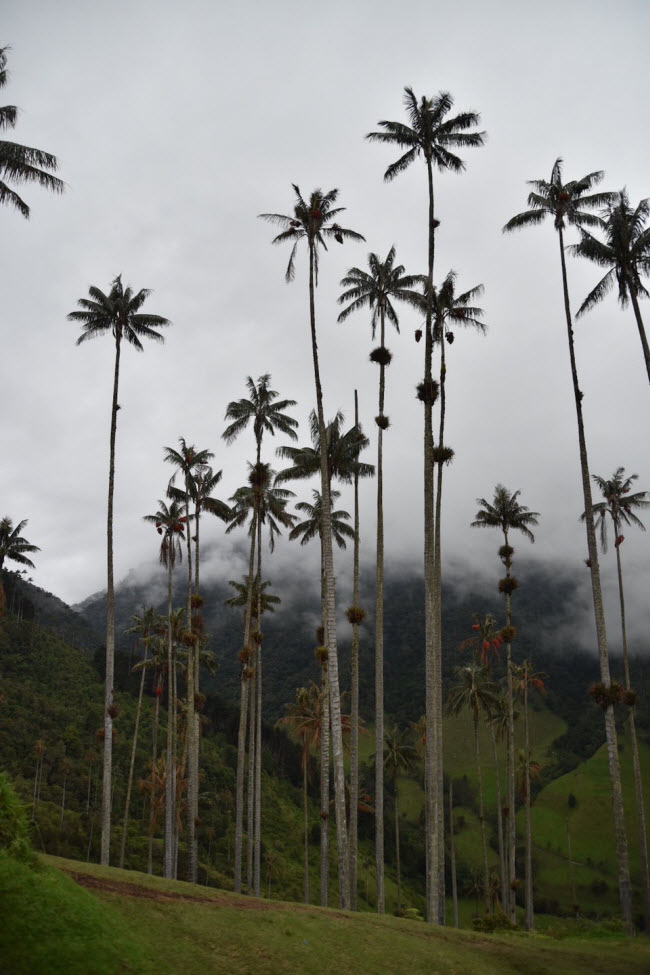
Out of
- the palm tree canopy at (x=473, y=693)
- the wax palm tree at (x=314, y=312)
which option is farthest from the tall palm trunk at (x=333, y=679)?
the palm tree canopy at (x=473, y=693)

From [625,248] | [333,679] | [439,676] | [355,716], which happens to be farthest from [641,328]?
[355,716]

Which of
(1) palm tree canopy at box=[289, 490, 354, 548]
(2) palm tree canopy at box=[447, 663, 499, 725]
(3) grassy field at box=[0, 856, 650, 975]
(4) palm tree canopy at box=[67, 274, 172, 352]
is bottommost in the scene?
(3) grassy field at box=[0, 856, 650, 975]

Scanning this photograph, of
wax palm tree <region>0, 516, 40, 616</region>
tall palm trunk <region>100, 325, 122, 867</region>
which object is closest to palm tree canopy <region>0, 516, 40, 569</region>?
wax palm tree <region>0, 516, 40, 616</region>

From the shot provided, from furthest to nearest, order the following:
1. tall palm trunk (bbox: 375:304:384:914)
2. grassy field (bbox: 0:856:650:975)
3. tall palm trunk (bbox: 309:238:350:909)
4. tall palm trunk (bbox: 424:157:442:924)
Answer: tall palm trunk (bbox: 375:304:384:914)
tall palm trunk (bbox: 309:238:350:909)
tall palm trunk (bbox: 424:157:442:924)
grassy field (bbox: 0:856:650:975)

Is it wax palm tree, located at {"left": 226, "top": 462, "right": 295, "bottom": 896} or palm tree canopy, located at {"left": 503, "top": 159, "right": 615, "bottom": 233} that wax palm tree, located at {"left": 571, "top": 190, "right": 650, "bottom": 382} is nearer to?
palm tree canopy, located at {"left": 503, "top": 159, "right": 615, "bottom": 233}

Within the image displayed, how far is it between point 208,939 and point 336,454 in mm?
25674

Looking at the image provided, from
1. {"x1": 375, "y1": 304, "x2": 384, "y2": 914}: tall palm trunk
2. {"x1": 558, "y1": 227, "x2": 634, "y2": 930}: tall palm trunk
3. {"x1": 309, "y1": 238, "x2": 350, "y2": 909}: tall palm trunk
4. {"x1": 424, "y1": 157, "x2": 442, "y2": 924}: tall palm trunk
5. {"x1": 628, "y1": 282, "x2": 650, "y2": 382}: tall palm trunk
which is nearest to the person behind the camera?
{"x1": 424, "y1": 157, "x2": 442, "y2": 924}: tall palm trunk

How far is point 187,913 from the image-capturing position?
13.9 metres

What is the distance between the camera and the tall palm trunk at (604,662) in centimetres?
2612

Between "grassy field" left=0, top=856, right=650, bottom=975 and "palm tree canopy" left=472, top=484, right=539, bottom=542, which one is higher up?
"palm tree canopy" left=472, top=484, right=539, bottom=542

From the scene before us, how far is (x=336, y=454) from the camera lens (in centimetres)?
3622

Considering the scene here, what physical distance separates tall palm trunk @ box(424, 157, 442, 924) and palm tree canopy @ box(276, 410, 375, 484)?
811 cm

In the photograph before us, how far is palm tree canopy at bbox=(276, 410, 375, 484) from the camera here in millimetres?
36094

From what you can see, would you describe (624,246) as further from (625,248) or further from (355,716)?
(355,716)
